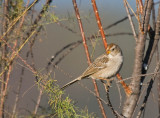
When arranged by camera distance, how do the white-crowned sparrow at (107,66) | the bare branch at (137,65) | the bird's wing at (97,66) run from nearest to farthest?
the bare branch at (137,65), the white-crowned sparrow at (107,66), the bird's wing at (97,66)

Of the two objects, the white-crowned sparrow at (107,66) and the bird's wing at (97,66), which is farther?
the bird's wing at (97,66)

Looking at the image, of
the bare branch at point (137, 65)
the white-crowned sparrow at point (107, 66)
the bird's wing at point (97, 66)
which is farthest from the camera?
the bird's wing at point (97, 66)

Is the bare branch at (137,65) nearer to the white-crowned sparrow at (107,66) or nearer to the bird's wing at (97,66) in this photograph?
the white-crowned sparrow at (107,66)

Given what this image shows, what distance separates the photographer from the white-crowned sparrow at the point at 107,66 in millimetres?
3489

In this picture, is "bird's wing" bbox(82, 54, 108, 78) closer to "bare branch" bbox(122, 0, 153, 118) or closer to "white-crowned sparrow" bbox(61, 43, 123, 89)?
"white-crowned sparrow" bbox(61, 43, 123, 89)

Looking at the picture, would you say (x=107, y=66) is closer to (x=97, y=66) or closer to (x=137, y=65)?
(x=97, y=66)

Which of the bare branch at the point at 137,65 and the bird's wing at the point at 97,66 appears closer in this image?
the bare branch at the point at 137,65

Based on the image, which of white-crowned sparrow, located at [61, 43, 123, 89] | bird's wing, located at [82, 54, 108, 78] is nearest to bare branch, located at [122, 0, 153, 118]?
white-crowned sparrow, located at [61, 43, 123, 89]

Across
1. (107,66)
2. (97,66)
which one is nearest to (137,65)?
(107,66)

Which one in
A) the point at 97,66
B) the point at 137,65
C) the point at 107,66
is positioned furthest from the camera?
the point at 97,66

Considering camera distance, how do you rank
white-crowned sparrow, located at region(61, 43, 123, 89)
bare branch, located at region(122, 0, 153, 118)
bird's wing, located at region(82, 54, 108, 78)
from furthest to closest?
bird's wing, located at region(82, 54, 108, 78) < white-crowned sparrow, located at region(61, 43, 123, 89) < bare branch, located at region(122, 0, 153, 118)

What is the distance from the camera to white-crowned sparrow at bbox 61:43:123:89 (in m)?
3.49

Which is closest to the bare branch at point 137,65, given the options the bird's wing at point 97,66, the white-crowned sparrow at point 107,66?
the white-crowned sparrow at point 107,66

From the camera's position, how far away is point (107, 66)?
3629 mm
